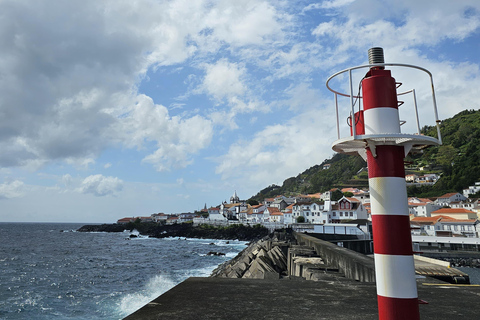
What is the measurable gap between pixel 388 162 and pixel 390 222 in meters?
0.46

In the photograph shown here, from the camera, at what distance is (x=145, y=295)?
18.1 metres

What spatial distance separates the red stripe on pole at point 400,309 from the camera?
7.35ft

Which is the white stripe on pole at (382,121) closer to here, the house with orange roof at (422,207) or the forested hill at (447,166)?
the forested hill at (447,166)

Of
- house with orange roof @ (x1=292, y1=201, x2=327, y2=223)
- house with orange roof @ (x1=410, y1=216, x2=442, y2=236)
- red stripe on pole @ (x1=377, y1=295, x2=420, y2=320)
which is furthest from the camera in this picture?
house with orange roof @ (x1=292, y1=201, x2=327, y2=223)

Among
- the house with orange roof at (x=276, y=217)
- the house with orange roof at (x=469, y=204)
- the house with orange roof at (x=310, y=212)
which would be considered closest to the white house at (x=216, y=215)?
the house with orange roof at (x=276, y=217)

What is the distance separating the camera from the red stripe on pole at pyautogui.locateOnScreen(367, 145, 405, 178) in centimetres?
239

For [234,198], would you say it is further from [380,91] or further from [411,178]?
[380,91]

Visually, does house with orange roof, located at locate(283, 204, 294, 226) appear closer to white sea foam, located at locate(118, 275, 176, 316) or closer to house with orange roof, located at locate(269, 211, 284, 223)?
house with orange roof, located at locate(269, 211, 284, 223)

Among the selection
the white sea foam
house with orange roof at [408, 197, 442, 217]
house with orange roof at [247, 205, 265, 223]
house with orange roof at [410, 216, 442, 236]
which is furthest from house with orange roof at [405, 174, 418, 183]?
the white sea foam

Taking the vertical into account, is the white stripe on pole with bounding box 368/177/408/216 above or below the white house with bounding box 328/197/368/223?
below

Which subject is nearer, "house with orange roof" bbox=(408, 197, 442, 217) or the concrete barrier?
the concrete barrier

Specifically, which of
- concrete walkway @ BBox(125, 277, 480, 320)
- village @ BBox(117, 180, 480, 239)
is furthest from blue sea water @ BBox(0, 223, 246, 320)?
village @ BBox(117, 180, 480, 239)

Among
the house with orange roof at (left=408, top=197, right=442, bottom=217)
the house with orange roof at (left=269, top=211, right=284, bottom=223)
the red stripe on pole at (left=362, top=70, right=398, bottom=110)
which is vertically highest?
the house with orange roof at (left=408, top=197, right=442, bottom=217)

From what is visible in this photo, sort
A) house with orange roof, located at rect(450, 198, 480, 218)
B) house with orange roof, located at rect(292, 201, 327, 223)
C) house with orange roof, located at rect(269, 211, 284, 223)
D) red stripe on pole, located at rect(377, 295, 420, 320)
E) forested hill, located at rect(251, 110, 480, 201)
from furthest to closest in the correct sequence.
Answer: forested hill, located at rect(251, 110, 480, 201), house with orange roof, located at rect(269, 211, 284, 223), house with orange roof, located at rect(292, 201, 327, 223), house with orange roof, located at rect(450, 198, 480, 218), red stripe on pole, located at rect(377, 295, 420, 320)
